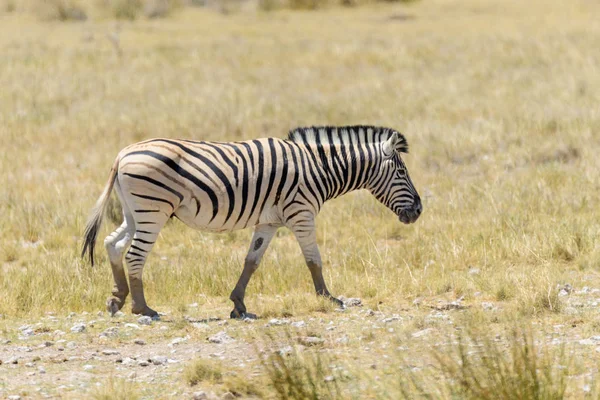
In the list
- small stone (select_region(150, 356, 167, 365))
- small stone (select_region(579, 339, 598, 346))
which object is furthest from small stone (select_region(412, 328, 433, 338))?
small stone (select_region(150, 356, 167, 365))

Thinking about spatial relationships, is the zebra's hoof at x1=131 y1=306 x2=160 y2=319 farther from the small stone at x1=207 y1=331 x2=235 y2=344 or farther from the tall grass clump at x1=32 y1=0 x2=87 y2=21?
the tall grass clump at x1=32 y1=0 x2=87 y2=21

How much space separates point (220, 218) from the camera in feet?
27.3

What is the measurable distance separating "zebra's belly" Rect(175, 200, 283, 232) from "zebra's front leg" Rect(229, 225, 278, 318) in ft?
0.35

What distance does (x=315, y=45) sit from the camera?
24.4 m

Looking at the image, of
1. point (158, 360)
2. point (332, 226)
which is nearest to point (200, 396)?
point (158, 360)

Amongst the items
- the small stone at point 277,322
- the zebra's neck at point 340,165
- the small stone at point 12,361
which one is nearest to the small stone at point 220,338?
the small stone at point 277,322

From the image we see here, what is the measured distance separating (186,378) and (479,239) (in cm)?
536

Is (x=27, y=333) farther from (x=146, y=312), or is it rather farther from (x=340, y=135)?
(x=340, y=135)

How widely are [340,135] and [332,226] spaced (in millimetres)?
3215

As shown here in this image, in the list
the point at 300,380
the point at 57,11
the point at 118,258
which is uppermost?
the point at 57,11

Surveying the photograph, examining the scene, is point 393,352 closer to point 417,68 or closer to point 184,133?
point 184,133

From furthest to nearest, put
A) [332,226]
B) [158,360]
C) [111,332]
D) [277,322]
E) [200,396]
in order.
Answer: [332,226] < [277,322] < [111,332] < [158,360] < [200,396]

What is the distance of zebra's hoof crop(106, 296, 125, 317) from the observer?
8336 millimetres

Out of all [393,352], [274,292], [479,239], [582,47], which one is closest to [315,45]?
[582,47]
